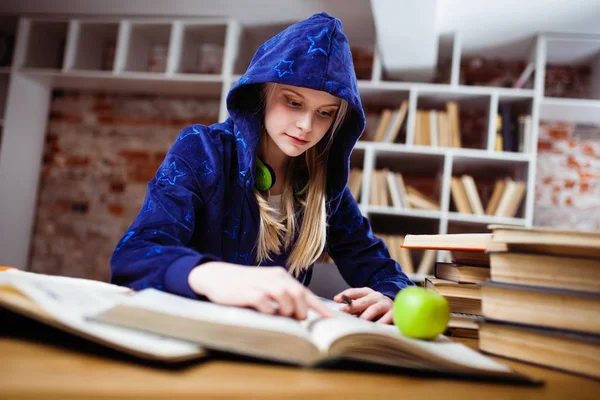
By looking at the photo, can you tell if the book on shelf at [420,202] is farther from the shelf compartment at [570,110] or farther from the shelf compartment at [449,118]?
the shelf compartment at [570,110]

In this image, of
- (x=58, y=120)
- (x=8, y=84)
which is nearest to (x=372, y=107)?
(x=58, y=120)

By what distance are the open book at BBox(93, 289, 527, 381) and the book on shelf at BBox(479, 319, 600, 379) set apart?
3.5 inches

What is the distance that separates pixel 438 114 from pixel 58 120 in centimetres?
308

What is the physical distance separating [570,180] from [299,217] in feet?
9.62

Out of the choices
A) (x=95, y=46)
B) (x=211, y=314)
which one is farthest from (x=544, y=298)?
(x=95, y=46)

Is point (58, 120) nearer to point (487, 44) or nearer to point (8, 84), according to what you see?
point (8, 84)

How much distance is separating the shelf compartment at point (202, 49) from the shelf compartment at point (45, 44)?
0.94 meters

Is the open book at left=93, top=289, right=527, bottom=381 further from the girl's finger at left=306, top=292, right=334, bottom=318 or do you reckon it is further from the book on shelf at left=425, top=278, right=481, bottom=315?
the book on shelf at left=425, top=278, right=481, bottom=315

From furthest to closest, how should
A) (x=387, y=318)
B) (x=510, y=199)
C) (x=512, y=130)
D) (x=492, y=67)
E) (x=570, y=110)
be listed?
(x=492, y=67) → (x=570, y=110) → (x=512, y=130) → (x=510, y=199) → (x=387, y=318)

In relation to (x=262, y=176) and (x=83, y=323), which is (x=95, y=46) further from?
(x=83, y=323)

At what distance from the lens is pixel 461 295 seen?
30.6 inches

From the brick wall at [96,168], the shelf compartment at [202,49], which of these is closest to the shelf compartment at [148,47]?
the shelf compartment at [202,49]

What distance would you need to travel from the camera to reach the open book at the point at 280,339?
17.2 inches

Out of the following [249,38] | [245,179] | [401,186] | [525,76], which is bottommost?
[245,179]
